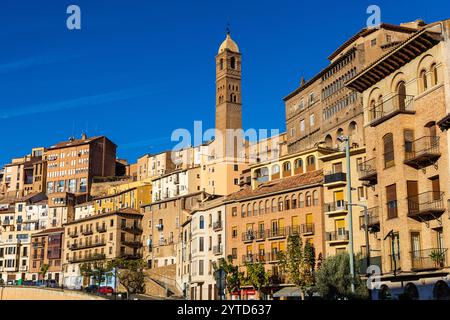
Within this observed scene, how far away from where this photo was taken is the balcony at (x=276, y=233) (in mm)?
66750

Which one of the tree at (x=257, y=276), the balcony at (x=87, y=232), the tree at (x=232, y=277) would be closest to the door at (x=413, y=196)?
the tree at (x=257, y=276)

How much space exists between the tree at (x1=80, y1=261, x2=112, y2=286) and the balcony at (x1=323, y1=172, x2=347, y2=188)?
1876 inches

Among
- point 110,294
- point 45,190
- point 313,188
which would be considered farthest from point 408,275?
point 45,190

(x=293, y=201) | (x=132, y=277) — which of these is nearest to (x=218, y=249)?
(x=293, y=201)

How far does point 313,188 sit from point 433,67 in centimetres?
2735

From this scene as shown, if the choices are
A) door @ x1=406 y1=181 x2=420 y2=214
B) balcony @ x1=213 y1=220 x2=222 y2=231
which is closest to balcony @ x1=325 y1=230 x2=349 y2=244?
balcony @ x1=213 y1=220 x2=222 y2=231

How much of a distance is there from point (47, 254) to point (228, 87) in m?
56.9

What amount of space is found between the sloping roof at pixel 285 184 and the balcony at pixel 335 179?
1.72 metres

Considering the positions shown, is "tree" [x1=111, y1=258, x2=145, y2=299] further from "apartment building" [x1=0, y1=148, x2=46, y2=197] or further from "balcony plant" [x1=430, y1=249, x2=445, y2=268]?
"apartment building" [x1=0, y1=148, x2=46, y2=197]

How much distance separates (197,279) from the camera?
80.5 meters

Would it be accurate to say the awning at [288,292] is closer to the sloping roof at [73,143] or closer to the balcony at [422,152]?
the balcony at [422,152]

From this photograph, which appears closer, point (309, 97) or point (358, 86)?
point (358, 86)
